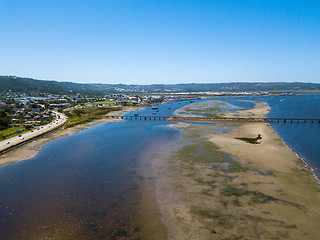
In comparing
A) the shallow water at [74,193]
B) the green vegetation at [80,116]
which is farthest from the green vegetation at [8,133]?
the shallow water at [74,193]

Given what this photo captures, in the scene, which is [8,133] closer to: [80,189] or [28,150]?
[28,150]

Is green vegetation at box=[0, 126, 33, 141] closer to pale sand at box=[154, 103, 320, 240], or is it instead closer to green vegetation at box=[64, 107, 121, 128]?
green vegetation at box=[64, 107, 121, 128]

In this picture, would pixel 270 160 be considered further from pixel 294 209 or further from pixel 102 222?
pixel 102 222

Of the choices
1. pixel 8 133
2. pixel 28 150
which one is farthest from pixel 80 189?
pixel 8 133

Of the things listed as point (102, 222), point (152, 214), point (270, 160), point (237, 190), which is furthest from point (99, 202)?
point (270, 160)

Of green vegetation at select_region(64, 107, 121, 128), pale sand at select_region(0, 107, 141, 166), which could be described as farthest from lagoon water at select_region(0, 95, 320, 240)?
green vegetation at select_region(64, 107, 121, 128)

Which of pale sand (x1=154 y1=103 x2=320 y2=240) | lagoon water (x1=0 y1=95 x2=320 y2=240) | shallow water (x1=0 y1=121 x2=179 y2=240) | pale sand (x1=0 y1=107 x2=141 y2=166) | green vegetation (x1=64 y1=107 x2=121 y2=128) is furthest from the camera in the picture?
green vegetation (x1=64 y1=107 x2=121 y2=128)

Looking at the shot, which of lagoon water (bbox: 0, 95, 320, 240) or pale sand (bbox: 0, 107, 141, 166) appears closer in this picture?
lagoon water (bbox: 0, 95, 320, 240)
